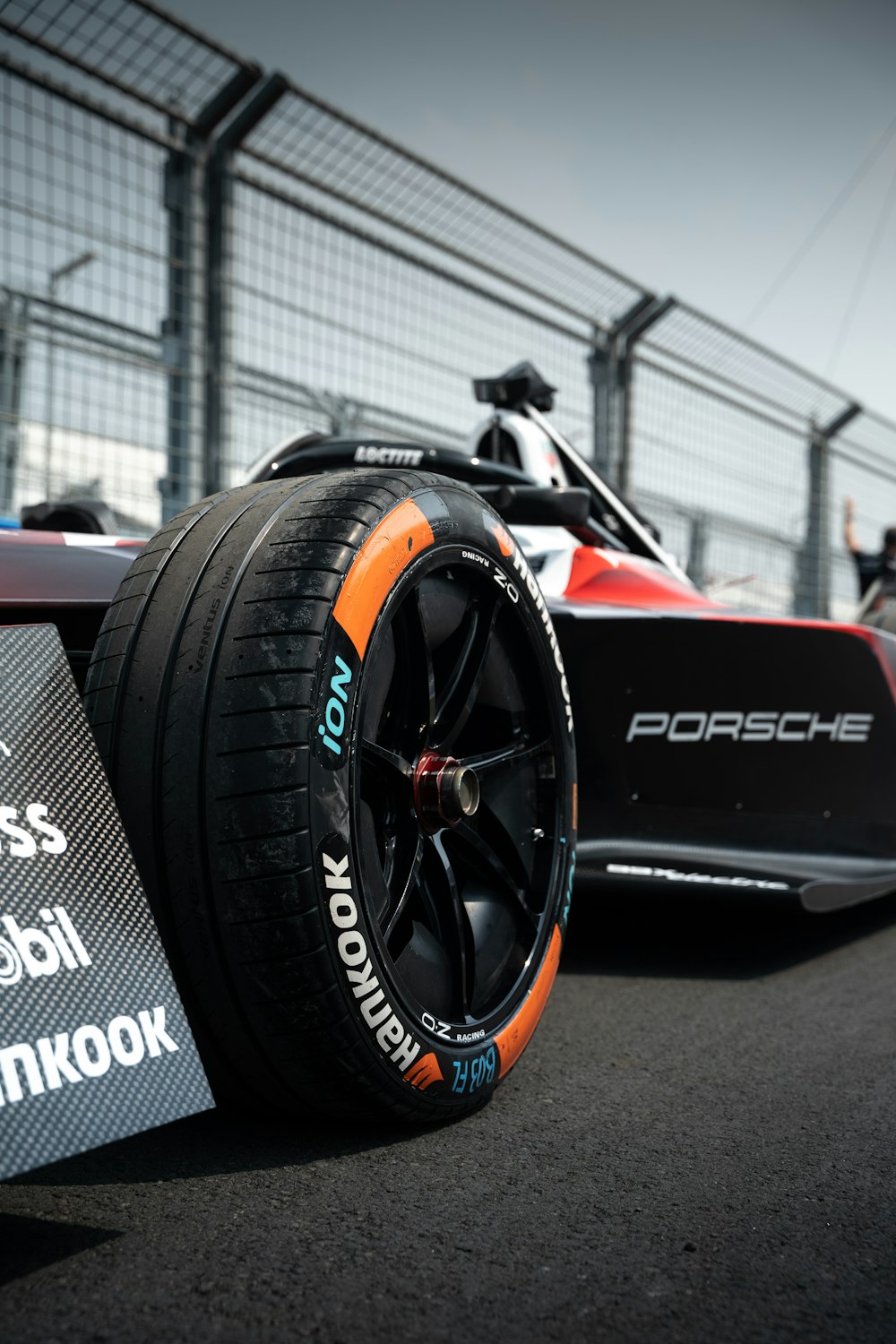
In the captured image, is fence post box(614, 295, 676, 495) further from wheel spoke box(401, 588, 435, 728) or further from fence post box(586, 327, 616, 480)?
wheel spoke box(401, 588, 435, 728)

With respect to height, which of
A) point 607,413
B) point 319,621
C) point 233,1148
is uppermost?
point 607,413

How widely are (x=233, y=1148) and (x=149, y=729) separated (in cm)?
54

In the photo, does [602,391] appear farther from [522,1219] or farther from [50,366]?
[522,1219]

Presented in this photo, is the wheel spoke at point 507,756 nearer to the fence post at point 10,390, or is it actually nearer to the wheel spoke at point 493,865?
the wheel spoke at point 493,865

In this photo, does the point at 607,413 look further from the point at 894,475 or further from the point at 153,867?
the point at 153,867

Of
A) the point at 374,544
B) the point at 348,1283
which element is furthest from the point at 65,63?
the point at 348,1283

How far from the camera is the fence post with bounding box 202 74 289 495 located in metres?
4.97

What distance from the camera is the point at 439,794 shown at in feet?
5.76

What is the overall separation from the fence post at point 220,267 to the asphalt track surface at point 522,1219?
3.33 meters

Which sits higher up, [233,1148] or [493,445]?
[493,445]

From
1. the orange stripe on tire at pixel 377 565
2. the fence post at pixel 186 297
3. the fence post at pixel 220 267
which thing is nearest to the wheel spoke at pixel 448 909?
the orange stripe on tire at pixel 377 565

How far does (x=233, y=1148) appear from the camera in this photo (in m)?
1.60

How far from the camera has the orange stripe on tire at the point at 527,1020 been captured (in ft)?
6.01

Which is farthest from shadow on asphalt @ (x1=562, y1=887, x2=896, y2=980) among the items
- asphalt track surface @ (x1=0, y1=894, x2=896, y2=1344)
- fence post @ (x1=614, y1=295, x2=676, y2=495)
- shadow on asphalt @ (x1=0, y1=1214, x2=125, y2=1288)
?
fence post @ (x1=614, y1=295, x2=676, y2=495)
